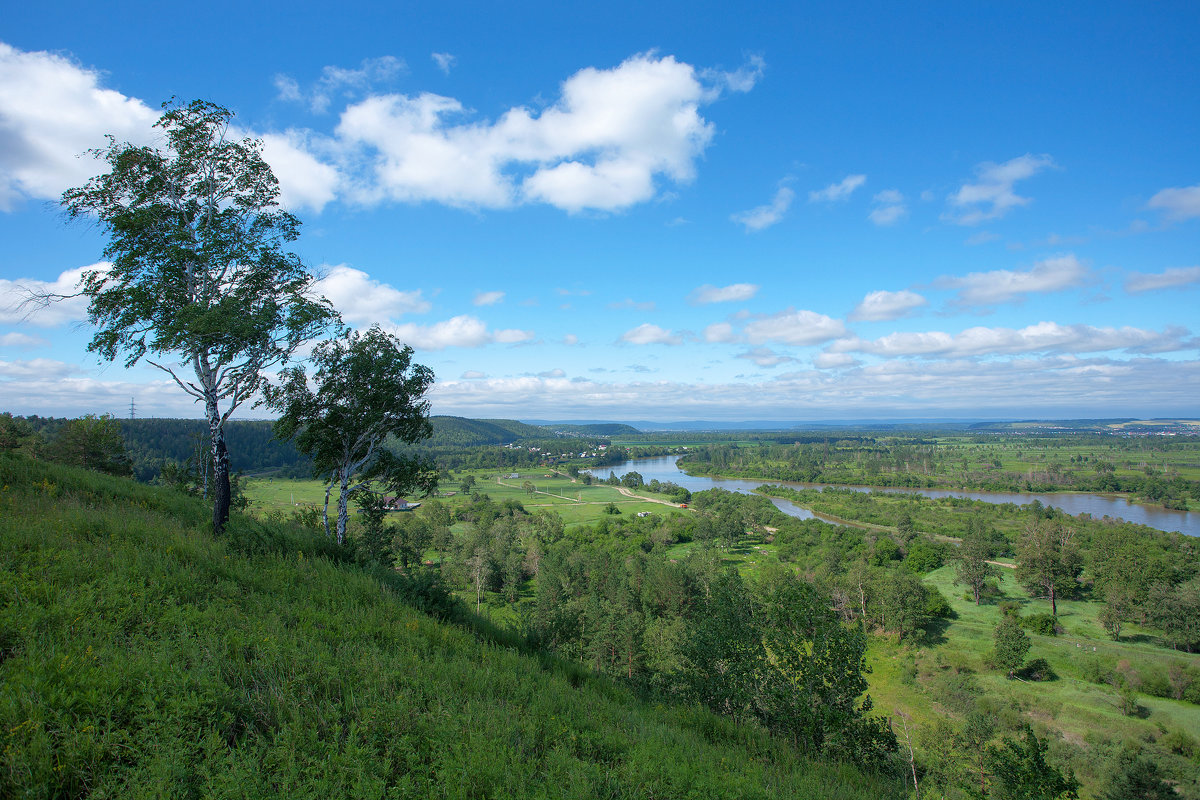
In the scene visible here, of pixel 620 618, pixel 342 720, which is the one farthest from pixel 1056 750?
pixel 342 720

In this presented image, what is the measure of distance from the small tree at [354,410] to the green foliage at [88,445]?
1572 centimetres

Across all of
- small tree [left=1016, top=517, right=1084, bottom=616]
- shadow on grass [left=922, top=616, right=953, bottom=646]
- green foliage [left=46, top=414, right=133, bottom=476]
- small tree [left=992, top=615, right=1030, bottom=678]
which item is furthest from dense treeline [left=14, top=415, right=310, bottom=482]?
small tree [left=1016, top=517, right=1084, bottom=616]

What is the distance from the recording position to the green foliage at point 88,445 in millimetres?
22906

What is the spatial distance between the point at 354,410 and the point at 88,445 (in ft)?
64.1

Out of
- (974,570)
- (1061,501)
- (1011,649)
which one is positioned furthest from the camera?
(1061,501)

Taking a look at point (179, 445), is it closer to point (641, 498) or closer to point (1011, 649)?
point (641, 498)

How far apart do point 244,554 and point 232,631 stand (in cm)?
352

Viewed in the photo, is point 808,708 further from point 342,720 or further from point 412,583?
point 342,720

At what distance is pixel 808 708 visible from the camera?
9148 millimetres

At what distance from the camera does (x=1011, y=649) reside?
2764 cm

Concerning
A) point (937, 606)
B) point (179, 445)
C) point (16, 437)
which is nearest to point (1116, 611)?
point (937, 606)

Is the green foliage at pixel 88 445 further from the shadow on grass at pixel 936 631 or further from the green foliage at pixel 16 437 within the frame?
the shadow on grass at pixel 936 631

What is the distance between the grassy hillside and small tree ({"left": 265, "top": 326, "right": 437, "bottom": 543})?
24.8 ft

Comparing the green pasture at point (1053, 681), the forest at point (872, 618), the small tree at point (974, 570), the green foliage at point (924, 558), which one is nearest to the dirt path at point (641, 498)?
the forest at point (872, 618)
